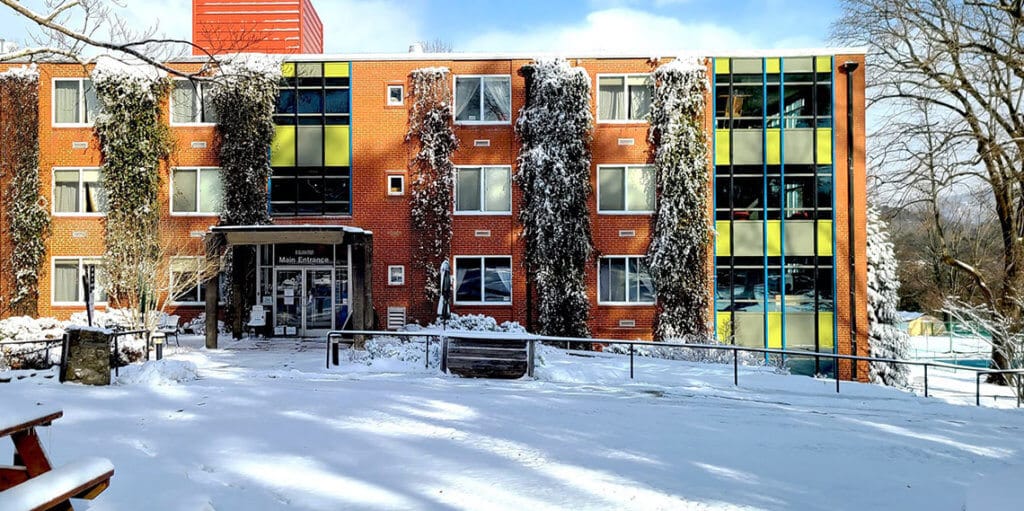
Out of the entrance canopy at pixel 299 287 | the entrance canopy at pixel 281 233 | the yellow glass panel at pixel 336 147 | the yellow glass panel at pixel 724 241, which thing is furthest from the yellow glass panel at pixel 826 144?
the entrance canopy at pixel 299 287

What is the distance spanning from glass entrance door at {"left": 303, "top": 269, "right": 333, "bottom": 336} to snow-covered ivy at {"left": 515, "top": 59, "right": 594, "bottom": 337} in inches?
239

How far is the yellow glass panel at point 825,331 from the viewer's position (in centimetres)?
2011

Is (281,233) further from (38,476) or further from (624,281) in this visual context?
(38,476)

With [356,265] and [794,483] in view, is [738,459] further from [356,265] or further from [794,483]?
[356,265]

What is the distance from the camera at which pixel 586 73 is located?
2016cm

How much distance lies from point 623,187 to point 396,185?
269 inches

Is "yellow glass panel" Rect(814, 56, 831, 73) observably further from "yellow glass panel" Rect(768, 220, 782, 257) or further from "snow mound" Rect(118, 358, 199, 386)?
"snow mound" Rect(118, 358, 199, 386)

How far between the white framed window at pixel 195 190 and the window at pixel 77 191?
84.6 inches

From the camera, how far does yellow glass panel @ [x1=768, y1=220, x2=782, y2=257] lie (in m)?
20.4

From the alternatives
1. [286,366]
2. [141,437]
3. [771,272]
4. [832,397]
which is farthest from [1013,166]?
[141,437]

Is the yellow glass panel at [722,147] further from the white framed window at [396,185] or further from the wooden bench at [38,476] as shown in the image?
the wooden bench at [38,476]

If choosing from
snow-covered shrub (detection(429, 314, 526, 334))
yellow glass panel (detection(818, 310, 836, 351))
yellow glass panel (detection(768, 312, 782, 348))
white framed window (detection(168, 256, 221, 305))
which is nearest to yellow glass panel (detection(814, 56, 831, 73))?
yellow glass panel (detection(818, 310, 836, 351))

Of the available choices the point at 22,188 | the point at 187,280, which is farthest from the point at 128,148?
the point at 187,280

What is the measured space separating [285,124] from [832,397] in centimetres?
1638
